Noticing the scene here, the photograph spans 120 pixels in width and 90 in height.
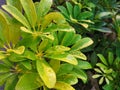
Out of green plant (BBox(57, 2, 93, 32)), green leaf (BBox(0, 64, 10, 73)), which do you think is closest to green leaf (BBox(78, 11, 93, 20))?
green plant (BBox(57, 2, 93, 32))

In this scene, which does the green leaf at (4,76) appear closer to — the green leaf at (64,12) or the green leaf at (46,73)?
the green leaf at (46,73)

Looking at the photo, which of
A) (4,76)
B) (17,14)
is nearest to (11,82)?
(4,76)

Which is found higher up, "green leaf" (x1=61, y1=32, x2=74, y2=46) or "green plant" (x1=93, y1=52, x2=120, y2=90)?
"green leaf" (x1=61, y1=32, x2=74, y2=46)

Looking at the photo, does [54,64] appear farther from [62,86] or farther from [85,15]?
[85,15]

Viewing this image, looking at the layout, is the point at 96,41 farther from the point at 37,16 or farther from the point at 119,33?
the point at 37,16

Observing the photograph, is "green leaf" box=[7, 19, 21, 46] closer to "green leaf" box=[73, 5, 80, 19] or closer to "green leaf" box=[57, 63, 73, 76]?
"green leaf" box=[57, 63, 73, 76]

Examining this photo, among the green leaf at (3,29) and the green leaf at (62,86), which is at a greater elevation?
the green leaf at (3,29)

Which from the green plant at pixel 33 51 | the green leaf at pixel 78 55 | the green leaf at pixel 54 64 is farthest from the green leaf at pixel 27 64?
the green leaf at pixel 78 55
